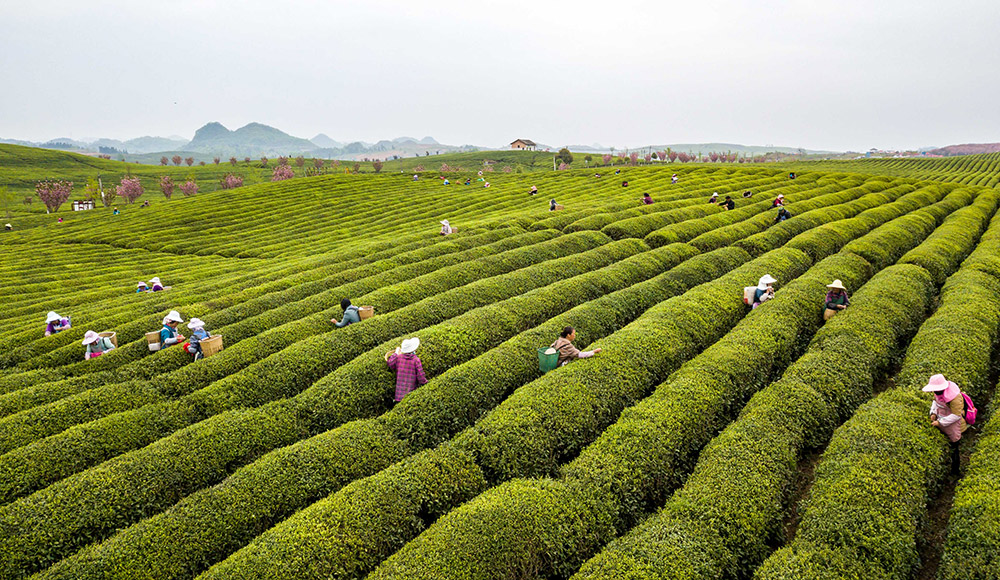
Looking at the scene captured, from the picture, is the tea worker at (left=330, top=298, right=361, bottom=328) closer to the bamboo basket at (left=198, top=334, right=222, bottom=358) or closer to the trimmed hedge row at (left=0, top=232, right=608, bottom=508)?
the trimmed hedge row at (left=0, top=232, right=608, bottom=508)

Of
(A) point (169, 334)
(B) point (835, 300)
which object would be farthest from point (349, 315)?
(B) point (835, 300)

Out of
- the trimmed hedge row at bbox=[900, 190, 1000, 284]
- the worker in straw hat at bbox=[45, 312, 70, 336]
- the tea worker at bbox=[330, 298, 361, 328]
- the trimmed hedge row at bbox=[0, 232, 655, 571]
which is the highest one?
the trimmed hedge row at bbox=[900, 190, 1000, 284]

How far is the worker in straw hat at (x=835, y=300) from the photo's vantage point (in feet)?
57.6

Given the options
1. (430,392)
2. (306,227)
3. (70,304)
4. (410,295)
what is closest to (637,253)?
(410,295)

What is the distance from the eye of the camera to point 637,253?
27875 mm

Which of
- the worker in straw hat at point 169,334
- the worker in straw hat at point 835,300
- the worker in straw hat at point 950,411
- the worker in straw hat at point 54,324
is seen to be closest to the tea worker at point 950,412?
the worker in straw hat at point 950,411

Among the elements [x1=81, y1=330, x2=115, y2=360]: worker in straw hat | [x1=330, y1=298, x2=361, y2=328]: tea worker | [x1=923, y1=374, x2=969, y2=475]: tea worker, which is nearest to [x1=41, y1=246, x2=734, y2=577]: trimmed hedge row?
[x1=330, y1=298, x2=361, y2=328]: tea worker

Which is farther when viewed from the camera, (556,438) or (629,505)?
(556,438)

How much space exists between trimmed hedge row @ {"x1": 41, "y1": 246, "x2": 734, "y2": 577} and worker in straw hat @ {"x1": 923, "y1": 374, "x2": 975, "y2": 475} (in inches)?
355

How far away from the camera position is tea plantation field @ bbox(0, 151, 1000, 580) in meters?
8.36

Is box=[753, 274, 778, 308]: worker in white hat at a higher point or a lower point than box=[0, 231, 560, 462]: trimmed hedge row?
higher

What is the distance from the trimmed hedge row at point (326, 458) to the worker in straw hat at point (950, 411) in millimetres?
9010

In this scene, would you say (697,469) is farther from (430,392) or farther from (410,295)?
(410,295)

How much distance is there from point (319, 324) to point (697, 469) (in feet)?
45.7
